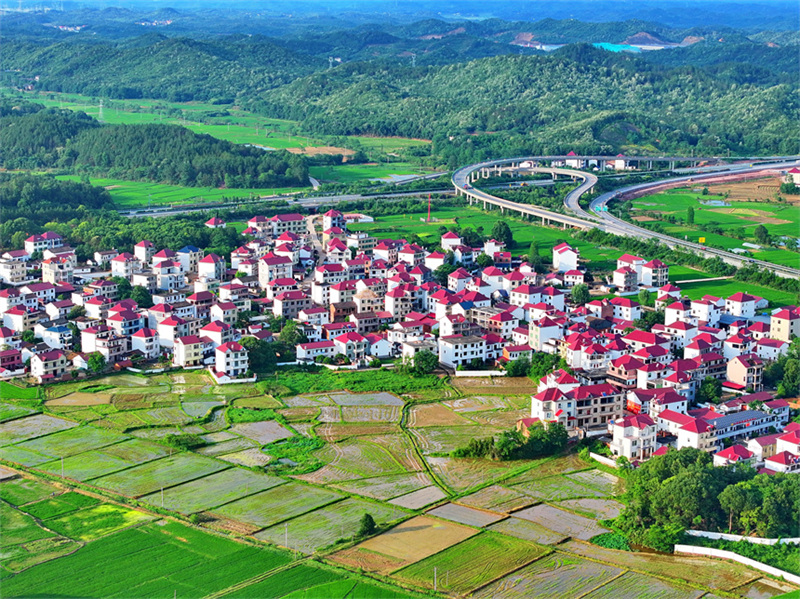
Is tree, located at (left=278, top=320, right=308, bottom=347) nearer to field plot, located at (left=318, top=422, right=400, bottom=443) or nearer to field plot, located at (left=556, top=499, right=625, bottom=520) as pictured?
field plot, located at (left=318, top=422, right=400, bottom=443)

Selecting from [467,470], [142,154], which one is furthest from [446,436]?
[142,154]

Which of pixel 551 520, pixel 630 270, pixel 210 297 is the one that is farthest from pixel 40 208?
pixel 551 520

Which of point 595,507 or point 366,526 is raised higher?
point 366,526

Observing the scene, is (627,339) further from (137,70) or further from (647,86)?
(137,70)

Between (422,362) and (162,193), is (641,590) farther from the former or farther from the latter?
(162,193)

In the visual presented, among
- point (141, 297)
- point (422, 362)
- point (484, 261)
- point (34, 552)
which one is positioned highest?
point (484, 261)

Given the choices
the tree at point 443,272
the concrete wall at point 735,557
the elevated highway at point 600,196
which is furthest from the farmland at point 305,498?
the elevated highway at point 600,196
